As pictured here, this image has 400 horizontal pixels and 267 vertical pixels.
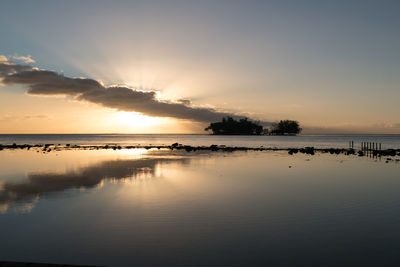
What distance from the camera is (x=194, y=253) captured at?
9938 mm

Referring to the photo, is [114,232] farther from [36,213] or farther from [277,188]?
[277,188]

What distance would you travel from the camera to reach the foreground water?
9672 mm

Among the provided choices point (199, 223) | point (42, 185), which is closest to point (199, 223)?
point (199, 223)

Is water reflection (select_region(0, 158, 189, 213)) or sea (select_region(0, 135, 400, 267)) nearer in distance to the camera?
sea (select_region(0, 135, 400, 267))

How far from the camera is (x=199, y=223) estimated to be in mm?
13367

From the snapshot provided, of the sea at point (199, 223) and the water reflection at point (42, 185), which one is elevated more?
the water reflection at point (42, 185)

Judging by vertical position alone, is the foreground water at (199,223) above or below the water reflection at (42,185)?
below

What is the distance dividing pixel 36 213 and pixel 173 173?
54.9 feet

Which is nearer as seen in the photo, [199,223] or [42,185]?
[199,223]

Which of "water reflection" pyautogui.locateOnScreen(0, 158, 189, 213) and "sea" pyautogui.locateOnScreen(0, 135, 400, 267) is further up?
"water reflection" pyautogui.locateOnScreen(0, 158, 189, 213)

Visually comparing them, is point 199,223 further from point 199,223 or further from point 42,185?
point 42,185

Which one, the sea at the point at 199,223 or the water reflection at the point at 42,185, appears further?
the water reflection at the point at 42,185

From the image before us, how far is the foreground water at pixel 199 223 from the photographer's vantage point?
31.7 feet

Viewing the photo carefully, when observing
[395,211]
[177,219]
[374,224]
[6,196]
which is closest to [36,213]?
[6,196]
